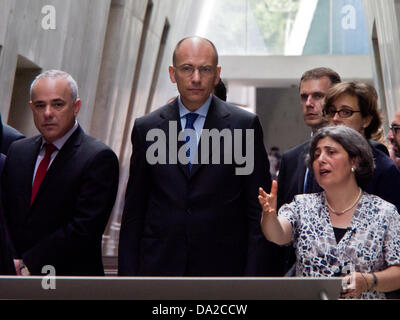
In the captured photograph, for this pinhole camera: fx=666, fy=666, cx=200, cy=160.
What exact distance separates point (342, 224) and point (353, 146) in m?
0.34

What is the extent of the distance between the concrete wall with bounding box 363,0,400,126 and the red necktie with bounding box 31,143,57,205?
779cm

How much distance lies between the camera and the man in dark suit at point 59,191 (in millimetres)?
3299

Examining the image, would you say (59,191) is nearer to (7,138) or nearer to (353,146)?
(7,138)

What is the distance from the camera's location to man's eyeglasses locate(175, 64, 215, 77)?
3123 mm

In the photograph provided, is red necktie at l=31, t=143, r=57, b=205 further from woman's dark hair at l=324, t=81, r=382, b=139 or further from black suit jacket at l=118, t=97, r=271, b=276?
woman's dark hair at l=324, t=81, r=382, b=139

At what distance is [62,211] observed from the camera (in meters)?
3.37

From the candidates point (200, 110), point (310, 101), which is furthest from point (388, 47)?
point (200, 110)

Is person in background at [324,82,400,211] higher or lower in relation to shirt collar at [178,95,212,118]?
higher

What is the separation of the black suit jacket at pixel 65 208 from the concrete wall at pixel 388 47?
7792mm

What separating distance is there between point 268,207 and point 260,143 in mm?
605

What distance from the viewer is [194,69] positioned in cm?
312

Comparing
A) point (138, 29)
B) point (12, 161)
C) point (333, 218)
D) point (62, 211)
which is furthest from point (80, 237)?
point (138, 29)

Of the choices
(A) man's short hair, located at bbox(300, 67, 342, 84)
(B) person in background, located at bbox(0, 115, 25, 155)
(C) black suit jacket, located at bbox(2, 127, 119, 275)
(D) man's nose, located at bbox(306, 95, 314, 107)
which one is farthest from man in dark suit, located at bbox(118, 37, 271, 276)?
(B) person in background, located at bbox(0, 115, 25, 155)

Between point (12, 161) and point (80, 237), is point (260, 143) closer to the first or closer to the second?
point (80, 237)
